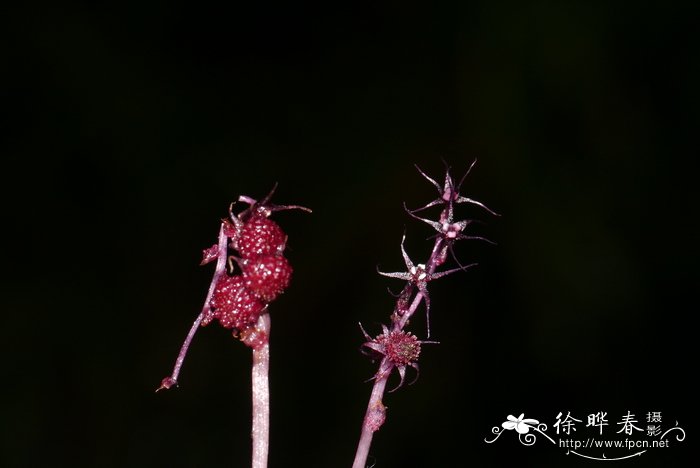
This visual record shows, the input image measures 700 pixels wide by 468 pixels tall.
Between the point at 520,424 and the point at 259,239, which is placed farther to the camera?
the point at 520,424

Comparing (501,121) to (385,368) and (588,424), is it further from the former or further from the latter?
(385,368)

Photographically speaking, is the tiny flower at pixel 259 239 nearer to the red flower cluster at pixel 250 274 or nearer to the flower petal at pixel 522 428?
the red flower cluster at pixel 250 274

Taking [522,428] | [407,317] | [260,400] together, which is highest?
[522,428]

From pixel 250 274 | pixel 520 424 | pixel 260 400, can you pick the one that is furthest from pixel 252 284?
pixel 520 424

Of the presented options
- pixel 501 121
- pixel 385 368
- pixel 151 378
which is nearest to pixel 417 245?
pixel 501 121

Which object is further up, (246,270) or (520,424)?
(520,424)

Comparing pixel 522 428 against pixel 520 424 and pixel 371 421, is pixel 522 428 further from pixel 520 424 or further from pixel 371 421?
pixel 371 421

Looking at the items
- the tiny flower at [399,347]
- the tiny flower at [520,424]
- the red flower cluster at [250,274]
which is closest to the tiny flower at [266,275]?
the red flower cluster at [250,274]
